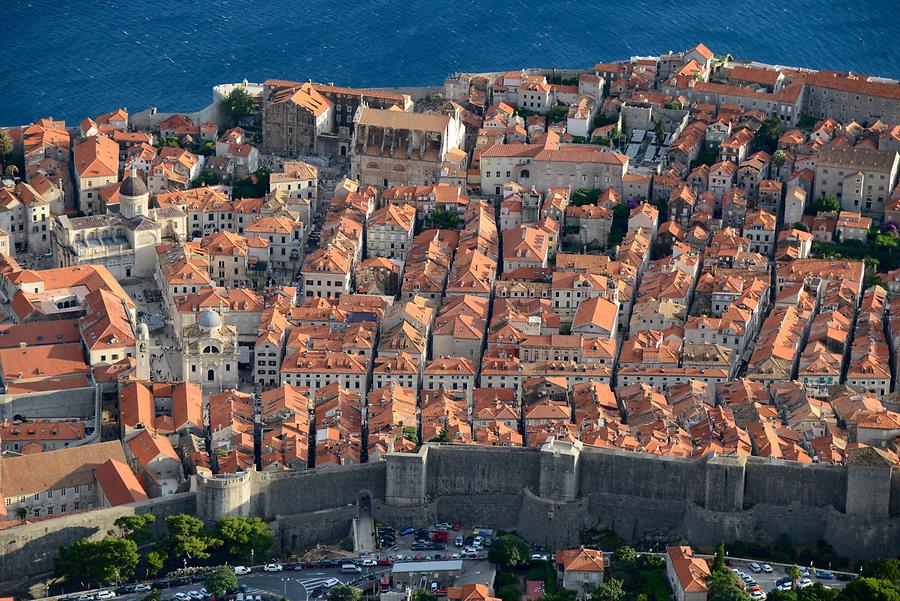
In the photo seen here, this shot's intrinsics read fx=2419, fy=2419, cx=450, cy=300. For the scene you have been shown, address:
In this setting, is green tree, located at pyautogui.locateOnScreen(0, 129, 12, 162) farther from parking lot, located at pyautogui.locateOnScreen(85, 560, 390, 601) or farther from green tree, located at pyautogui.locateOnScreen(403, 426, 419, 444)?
parking lot, located at pyautogui.locateOnScreen(85, 560, 390, 601)

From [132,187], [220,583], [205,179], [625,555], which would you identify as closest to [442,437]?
[625,555]

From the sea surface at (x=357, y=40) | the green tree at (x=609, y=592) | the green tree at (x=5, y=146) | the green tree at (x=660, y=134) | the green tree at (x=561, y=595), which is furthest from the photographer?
the sea surface at (x=357, y=40)

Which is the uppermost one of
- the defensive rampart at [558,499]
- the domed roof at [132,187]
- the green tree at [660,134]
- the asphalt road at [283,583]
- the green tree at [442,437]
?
the green tree at [660,134]

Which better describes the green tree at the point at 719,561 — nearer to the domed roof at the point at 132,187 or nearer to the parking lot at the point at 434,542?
the parking lot at the point at 434,542

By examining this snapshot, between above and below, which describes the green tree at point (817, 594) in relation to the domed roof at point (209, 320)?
below

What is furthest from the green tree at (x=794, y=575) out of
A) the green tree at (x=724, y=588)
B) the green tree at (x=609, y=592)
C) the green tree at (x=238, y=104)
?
the green tree at (x=238, y=104)

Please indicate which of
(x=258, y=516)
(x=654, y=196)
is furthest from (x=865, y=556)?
(x=654, y=196)

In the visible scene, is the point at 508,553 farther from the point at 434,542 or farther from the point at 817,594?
the point at 817,594
